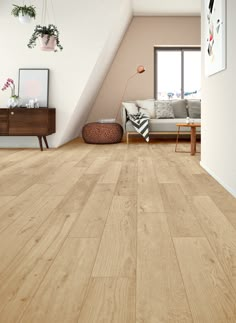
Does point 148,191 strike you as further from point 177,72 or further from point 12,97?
point 177,72

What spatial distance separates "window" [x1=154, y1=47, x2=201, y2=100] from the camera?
7.81 m

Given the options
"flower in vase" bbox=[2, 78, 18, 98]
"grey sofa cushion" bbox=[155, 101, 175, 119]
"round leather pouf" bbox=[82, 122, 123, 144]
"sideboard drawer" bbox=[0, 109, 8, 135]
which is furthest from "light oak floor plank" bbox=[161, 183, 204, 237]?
"grey sofa cushion" bbox=[155, 101, 175, 119]

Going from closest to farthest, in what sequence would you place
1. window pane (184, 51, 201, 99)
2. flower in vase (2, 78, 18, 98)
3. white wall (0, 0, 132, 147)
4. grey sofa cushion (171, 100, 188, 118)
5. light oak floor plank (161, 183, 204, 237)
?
light oak floor plank (161, 183, 204, 237) → white wall (0, 0, 132, 147) → flower in vase (2, 78, 18, 98) → grey sofa cushion (171, 100, 188, 118) → window pane (184, 51, 201, 99)

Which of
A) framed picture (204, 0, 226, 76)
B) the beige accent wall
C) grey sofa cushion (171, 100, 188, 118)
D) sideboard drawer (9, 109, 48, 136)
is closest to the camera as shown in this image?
framed picture (204, 0, 226, 76)

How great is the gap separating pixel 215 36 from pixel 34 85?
304 cm

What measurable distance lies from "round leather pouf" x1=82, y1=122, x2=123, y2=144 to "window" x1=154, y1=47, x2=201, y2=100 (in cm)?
179

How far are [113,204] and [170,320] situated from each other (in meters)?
Result: 1.32

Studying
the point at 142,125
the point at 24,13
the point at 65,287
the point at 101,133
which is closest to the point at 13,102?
the point at 24,13

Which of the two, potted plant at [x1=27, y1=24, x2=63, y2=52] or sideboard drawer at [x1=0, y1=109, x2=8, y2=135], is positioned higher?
potted plant at [x1=27, y1=24, x2=63, y2=52]

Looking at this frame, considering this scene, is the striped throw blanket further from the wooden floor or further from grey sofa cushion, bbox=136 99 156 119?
the wooden floor

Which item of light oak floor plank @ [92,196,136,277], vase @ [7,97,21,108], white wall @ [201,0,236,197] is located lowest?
light oak floor plank @ [92,196,136,277]

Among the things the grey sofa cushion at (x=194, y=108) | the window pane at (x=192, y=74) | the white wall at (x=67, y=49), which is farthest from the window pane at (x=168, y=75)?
the white wall at (x=67, y=49)

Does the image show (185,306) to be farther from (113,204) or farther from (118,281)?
(113,204)

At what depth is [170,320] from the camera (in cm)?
97
